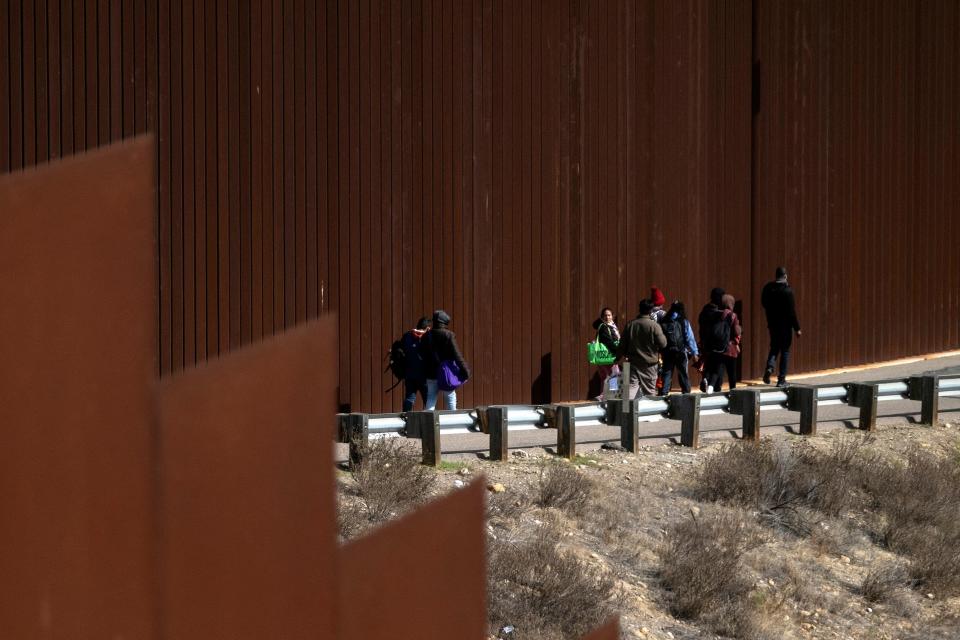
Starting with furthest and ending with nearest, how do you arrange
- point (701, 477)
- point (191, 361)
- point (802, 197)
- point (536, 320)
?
point (802, 197) < point (536, 320) < point (191, 361) < point (701, 477)

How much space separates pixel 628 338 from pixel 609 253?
284 centimetres

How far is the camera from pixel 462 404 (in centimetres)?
1603

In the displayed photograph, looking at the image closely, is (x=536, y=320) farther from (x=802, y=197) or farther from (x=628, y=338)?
(x=802, y=197)

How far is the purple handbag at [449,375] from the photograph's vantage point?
47.2 feet

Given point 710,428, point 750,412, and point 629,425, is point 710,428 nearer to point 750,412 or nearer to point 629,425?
point 750,412


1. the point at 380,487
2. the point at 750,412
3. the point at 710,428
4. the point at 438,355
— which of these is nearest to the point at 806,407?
the point at 750,412

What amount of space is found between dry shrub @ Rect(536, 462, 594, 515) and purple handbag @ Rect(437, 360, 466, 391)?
3.70 meters

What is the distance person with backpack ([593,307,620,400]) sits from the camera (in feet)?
53.2

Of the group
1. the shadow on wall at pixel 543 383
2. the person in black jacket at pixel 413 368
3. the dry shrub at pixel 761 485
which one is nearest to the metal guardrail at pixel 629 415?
the dry shrub at pixel 761 485

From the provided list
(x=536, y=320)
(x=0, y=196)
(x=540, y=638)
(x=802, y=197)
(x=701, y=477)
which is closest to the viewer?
(x=0, y=196)

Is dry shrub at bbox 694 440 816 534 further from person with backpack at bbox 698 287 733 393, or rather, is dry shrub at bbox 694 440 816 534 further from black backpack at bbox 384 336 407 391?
person with backpack at bbox 698 287 733 393

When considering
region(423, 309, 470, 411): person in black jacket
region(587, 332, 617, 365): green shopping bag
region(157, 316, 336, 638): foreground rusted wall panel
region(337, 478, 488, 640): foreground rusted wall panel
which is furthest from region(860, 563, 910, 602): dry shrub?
region(157, 316, 336, 638): foreground rusted wall panel

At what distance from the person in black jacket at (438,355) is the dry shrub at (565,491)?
3.65 metres

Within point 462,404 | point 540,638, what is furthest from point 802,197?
point 540,638
